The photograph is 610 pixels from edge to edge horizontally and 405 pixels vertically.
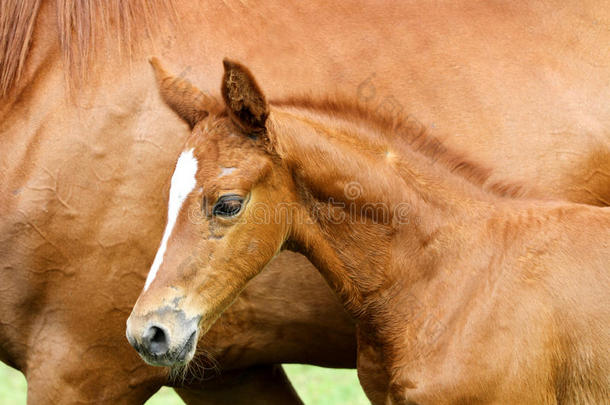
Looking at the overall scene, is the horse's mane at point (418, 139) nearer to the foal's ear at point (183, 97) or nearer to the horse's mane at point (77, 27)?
the foal's ear at point (183, 97)

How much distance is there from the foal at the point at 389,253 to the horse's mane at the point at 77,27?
67 cm

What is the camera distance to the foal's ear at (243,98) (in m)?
3.52

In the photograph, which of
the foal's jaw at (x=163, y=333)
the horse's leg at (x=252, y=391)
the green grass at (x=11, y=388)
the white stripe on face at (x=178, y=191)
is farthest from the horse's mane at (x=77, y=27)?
the green grass at (x=11, y=388)

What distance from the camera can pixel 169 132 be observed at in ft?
14.0

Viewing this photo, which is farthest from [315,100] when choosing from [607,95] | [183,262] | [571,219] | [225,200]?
[607,95]

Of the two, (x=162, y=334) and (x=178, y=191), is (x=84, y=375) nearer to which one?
(x=162, y=334)

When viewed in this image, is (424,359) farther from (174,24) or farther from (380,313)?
(174,24)

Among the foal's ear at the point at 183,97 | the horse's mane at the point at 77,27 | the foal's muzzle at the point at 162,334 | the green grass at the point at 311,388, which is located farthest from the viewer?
the green grass at the point at 311,388

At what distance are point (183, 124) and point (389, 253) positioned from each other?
120 centimetres

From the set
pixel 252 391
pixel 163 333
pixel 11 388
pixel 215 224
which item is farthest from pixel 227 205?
pixel 11 388

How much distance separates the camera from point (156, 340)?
350cm

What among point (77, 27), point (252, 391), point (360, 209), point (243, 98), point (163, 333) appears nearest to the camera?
point (163, 333)

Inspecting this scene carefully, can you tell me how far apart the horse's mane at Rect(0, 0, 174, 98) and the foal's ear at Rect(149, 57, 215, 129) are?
0.45m

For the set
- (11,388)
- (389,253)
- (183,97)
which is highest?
(183,97)
